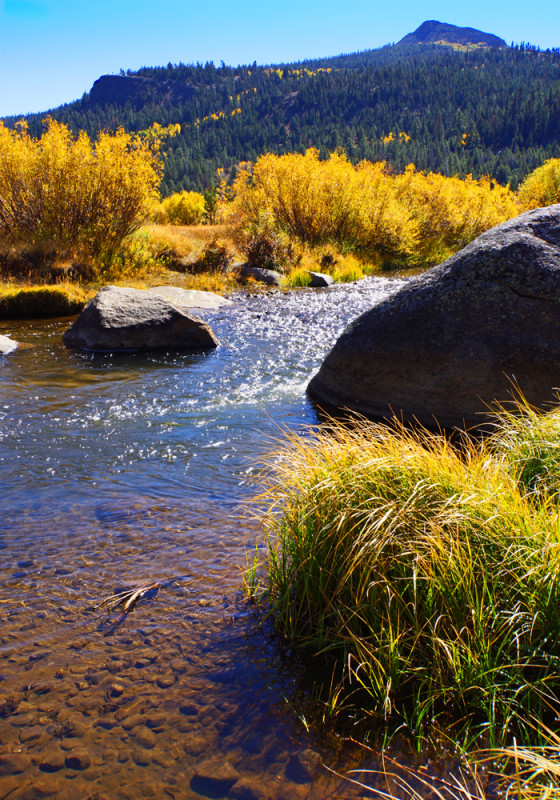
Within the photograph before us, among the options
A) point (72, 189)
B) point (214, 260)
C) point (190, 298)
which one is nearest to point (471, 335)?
point (190, 298)

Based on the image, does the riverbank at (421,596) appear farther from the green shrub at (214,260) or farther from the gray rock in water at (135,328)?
the green shrub at (214,260)

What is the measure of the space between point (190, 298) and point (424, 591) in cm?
1325

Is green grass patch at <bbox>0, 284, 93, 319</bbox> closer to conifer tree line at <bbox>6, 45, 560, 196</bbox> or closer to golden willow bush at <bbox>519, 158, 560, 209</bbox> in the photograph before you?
golden willow bush at <bbox>519, 158, 560, 209</bbox>

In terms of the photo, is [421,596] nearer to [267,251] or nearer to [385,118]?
[267,251]

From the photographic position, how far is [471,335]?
6176mm

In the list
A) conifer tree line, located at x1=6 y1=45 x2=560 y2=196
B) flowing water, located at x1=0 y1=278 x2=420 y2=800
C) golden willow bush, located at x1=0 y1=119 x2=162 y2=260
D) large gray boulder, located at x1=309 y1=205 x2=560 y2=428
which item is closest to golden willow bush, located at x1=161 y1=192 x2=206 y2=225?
golden willow bush, located at x1=0 y1=119 x2=162 y2=260

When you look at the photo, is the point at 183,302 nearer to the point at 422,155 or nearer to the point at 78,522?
the point at 78,522

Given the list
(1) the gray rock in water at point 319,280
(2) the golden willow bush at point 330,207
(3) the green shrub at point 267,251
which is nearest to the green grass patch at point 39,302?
(1) the gray rock in water at point 319,280

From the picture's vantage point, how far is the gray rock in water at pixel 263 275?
1866 cm

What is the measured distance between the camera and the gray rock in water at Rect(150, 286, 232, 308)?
14.6m

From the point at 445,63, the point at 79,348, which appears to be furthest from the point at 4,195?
the point at 445,63

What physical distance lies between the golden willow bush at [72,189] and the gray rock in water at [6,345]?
6652 millimetres

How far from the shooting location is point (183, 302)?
14.7 metres

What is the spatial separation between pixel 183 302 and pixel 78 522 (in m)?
11.0
